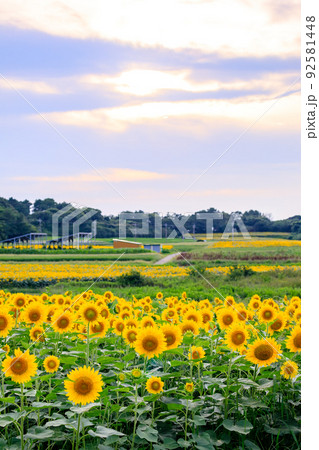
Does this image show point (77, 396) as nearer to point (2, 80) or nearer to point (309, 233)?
point (309, 233)

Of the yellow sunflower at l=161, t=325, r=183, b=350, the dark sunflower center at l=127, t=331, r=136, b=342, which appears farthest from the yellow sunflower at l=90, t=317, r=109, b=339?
the yellow sunflower at l=161, t=325, r=183, b=350

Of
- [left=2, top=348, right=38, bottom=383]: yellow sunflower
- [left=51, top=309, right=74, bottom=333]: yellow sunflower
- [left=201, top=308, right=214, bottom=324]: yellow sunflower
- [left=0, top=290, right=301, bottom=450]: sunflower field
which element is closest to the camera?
[left=0, top=290, right=301, bottom=450]: sunflower field

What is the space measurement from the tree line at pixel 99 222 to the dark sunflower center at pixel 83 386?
4.33 feet

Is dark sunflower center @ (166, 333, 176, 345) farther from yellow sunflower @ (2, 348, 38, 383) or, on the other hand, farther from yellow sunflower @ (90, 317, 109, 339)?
yellow sunflower @ (2, 348, 38, 383)

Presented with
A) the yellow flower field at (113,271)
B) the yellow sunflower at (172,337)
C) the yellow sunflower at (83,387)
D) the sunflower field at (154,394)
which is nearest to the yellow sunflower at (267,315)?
the sunflower field at (154,394)

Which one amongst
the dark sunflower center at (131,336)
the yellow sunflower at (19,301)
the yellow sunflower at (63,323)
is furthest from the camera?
the yellow sunflower at (19,301)

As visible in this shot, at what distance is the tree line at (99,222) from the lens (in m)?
2.85

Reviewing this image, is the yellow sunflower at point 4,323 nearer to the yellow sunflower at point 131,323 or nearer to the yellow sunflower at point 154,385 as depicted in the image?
the yellow sunflower at point 131,323

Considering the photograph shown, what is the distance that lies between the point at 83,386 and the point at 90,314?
666 millimetres

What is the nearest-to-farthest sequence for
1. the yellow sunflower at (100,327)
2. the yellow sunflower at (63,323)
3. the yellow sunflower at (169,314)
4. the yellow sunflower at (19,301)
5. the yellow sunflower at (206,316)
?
the yellow sunflower at (100,327), the yellow sunflower at (63,323), the yellow sunflower at (206,316), the yellow sunflower at (169,314), the yellow sunflower at (19,301)

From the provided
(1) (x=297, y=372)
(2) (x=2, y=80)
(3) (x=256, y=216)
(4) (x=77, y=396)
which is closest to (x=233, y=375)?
(1) (x=297, y=372)

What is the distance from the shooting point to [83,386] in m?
1.81

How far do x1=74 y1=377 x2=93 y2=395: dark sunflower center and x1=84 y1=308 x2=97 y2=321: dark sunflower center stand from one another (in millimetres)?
650

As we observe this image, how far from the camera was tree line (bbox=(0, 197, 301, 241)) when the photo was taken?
2846 mm
